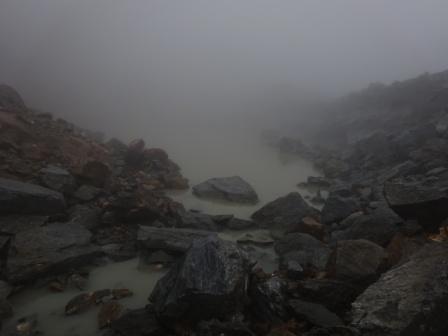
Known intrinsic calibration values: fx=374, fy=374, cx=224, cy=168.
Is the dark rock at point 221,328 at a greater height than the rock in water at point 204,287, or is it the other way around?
the rock in water at point 204,287

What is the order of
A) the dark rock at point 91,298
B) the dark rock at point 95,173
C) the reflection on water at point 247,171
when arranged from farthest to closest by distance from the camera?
the reflection on water at point 247,171
the dark rock at point 95,173
the dark rock at point 91,298

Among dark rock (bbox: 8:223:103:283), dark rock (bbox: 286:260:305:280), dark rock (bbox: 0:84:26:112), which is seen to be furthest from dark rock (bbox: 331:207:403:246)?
dark rock (bbox: 0:84:26:112)

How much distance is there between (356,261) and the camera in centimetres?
538

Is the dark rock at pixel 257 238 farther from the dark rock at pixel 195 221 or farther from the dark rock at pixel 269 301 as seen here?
the dark rock at pixel 269 301

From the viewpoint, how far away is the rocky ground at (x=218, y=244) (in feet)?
14.2

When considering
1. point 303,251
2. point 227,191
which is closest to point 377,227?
point 303,251

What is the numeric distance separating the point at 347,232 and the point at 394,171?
583 centimetres

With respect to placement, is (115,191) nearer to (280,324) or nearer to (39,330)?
(39,330)

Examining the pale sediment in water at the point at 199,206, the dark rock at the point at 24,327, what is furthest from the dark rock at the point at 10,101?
the dark rock at the point at 24,327

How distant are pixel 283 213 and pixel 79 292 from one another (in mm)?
5278

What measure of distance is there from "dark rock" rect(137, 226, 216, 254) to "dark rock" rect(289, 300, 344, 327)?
2.56 m

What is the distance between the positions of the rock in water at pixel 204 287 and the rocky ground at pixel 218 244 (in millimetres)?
14

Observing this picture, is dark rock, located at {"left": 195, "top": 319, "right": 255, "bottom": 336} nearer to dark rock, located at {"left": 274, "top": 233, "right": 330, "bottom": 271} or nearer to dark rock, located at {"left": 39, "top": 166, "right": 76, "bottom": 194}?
dark rock, located at {"left": 274, "top": 233, "right": 330, "bottom": 271}

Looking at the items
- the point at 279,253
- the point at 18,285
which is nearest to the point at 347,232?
the point at 279,253
